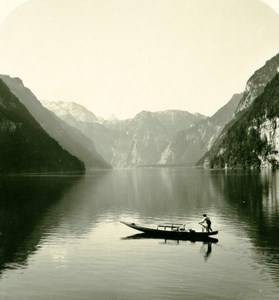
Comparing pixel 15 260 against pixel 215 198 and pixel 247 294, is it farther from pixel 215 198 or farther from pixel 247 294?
pixel 215 198

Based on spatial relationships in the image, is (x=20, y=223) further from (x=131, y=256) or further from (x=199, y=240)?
(x=199, y=240)

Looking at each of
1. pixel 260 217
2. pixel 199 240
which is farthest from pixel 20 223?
pixel 260 217

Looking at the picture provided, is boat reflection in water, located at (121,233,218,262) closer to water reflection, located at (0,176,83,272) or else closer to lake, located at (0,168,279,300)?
lake, located at (0,168,279,300)

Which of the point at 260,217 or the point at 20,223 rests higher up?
the point at 20,223

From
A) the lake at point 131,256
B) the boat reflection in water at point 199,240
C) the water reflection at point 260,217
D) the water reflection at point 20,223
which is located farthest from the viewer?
the boat reflection in water at point 199,240

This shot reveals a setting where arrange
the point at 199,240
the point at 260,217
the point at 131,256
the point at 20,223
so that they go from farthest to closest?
the point at 260,217 < the point at 20,223 < the point at 199,240 < the point at 131,256

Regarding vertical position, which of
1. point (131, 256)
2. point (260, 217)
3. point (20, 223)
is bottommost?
point (131, 256)

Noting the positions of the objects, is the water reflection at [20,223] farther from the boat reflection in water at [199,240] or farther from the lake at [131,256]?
the boat reflection in water at [199,240]

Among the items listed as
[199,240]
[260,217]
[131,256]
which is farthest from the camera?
[260,217]

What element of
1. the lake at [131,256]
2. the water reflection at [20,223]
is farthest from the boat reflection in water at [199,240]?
the water reflection at [20,223]

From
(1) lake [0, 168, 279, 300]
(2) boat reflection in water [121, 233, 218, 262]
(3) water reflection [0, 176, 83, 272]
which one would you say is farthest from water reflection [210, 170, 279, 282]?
(3) water reflection [0, 176, 83, 272]

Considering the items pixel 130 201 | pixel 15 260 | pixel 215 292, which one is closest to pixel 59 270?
pixel 15 260

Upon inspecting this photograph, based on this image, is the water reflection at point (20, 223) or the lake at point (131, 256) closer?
the lake at point (131, 256)
